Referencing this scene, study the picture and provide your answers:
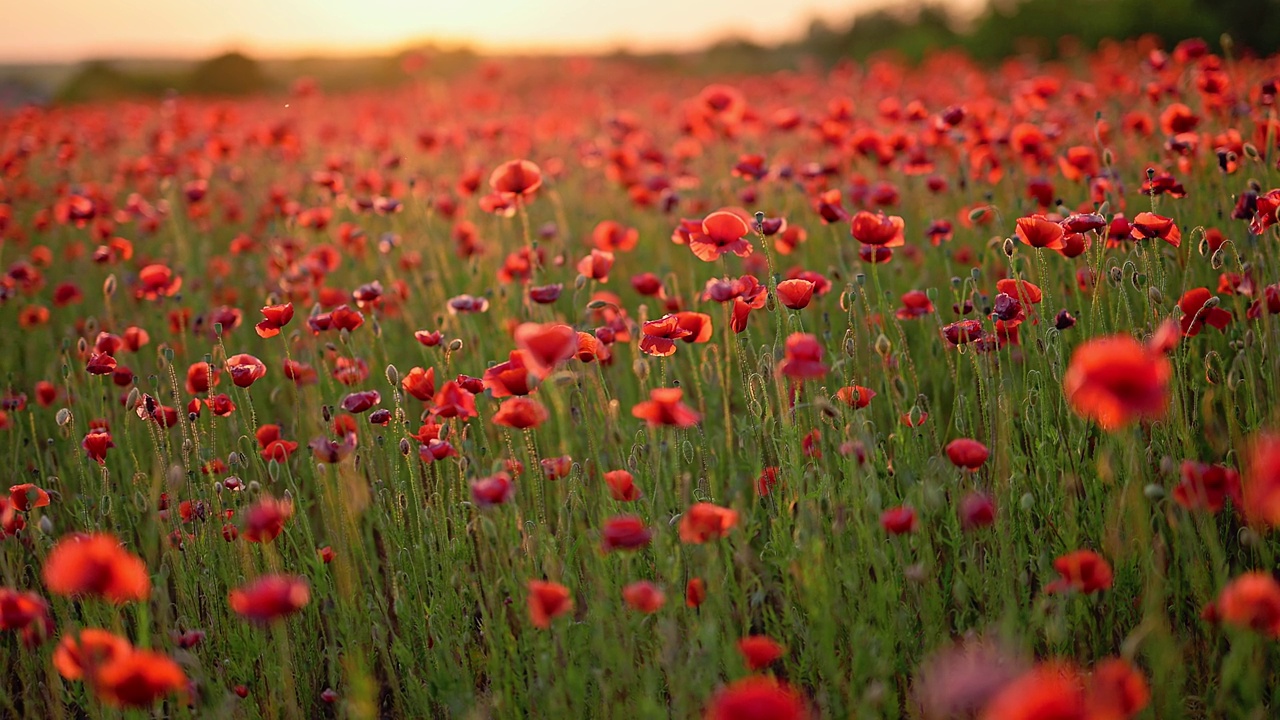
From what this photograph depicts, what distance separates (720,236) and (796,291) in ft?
1.05

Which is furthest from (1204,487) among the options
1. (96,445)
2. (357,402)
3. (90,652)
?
(96,445)

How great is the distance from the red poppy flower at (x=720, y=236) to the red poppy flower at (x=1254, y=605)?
1376 millimetres

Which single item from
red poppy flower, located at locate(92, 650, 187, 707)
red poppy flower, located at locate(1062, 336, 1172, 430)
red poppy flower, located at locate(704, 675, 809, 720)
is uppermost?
red poppy flower, located at locate(1062, 336, 1172, 430)

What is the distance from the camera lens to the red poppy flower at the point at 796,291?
2234 mm

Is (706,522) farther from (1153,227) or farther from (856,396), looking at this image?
(1153,227)

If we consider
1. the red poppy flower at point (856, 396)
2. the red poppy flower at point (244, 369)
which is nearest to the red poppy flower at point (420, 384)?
the red poppy flower at point (244, 369)

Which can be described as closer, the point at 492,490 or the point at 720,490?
the point at 492,490

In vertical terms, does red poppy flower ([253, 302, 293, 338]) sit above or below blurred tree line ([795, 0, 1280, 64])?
below

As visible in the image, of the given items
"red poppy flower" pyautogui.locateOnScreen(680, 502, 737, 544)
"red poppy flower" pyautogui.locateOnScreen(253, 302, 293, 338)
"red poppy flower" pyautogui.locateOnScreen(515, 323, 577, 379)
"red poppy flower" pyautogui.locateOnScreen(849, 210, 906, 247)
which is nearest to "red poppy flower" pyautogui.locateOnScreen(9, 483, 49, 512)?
"red poppy flower" pyautogui.locateOnScreen(253, 302, 293, 338)

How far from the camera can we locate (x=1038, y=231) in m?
2.26

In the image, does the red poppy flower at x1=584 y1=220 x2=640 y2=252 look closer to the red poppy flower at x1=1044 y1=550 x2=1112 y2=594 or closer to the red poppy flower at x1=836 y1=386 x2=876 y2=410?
the red poppy flower at x1=836 y1=386 x2=876 y2=410

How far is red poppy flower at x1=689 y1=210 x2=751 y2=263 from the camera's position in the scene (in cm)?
244

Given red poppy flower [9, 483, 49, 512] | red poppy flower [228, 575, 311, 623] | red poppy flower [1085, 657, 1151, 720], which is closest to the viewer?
red poppy flower [1085, 657, 1151, 720]

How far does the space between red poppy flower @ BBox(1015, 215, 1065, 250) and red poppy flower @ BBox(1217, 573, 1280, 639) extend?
1.08 metres
